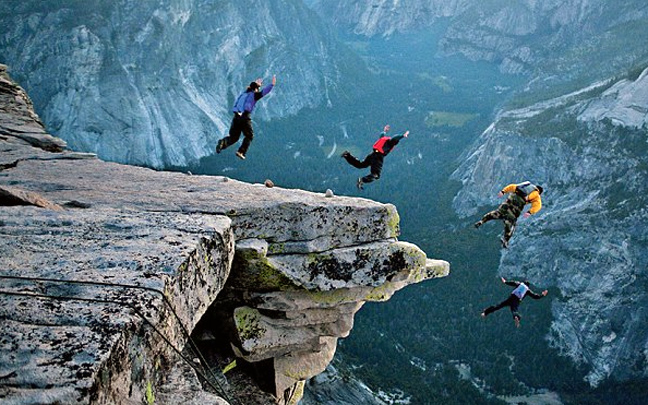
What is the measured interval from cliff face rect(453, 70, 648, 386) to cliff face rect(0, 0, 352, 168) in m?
85.0

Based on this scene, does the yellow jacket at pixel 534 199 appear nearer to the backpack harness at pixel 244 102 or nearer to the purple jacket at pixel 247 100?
the purple jacket at pixel 247 100

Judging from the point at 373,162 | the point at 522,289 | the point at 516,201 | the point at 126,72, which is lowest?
the point at 126,72

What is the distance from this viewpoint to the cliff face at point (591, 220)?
87.4 m

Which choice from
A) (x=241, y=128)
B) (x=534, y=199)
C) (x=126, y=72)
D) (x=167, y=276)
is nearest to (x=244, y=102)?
(x=241, y=128)

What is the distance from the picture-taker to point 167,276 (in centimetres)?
859

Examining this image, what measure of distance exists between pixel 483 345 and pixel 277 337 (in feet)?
277

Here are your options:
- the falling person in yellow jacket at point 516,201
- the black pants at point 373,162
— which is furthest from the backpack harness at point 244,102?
the falling person in yellow jacket at point 516,201

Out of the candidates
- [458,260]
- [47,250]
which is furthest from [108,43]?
[47,250]

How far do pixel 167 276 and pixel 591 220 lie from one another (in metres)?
104

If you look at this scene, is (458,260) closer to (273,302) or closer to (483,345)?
(483,345)

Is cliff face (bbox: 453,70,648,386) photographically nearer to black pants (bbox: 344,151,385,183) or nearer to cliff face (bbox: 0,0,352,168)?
cliff face (bbox: 0,0,352,168)

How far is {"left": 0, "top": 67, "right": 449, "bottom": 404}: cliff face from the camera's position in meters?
6.77

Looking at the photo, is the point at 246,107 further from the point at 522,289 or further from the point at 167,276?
the point at 522,289

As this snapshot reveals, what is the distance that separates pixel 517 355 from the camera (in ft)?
294
